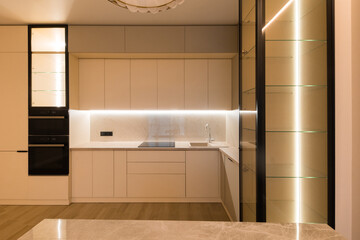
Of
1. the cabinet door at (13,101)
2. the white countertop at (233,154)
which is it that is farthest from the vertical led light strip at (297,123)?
the cabinet door at (13,101)

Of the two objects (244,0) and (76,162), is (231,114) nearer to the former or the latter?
(244,0)

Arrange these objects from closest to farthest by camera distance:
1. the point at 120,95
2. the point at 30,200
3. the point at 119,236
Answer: the point at 119,236
the point at 30,200
the point at 120,95

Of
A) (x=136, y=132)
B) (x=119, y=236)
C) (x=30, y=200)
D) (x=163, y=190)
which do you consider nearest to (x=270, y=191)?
(x=119, y=236)

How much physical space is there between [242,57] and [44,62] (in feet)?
9.76

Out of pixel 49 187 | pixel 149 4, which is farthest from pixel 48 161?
pixel 149 4

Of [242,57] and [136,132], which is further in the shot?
[136,132]

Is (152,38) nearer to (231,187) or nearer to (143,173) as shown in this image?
(143,173)

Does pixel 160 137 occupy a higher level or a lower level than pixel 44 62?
lower

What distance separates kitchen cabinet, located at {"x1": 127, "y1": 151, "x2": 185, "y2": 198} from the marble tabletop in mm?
2797

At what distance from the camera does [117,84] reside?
4.04 meters

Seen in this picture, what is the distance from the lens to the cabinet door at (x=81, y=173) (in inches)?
146

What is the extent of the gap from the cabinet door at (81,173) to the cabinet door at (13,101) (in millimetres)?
759

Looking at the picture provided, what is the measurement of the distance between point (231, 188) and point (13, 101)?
10.9ft

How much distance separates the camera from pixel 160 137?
169 inches
